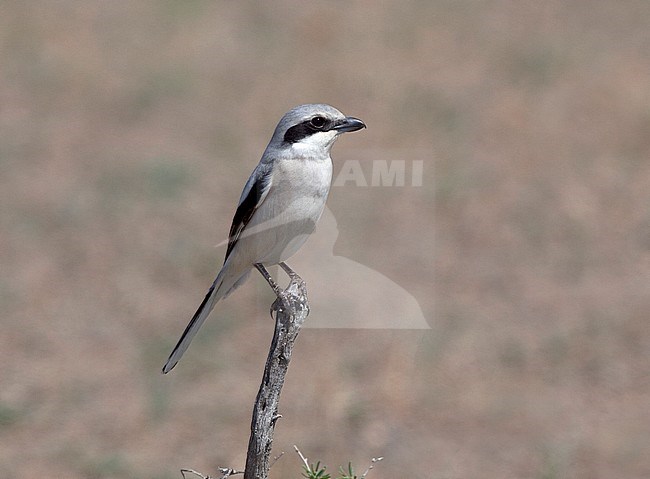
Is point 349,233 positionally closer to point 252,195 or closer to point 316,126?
point 252,195

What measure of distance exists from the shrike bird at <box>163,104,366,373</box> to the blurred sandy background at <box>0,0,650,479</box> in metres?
2.76

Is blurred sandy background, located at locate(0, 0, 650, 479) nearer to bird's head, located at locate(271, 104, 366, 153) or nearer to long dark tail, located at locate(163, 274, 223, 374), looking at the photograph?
long dark tail, located at locate(163, 274, 223, 374)

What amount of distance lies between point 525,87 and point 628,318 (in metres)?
5.19

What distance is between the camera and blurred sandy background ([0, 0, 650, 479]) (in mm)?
7574

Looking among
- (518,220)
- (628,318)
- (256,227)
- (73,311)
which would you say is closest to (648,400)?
(628,318)

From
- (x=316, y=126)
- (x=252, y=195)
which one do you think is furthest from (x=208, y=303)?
(x=316, y=126)

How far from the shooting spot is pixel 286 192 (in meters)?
4.49

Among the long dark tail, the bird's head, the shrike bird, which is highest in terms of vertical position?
the bird's head

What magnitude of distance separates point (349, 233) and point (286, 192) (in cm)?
583

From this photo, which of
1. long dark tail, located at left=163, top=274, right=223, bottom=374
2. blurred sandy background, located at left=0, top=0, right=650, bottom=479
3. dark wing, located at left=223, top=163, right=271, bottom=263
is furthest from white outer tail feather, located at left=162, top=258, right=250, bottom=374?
blurred sandy background, located at left=0, top=0, right=650, bottom=479

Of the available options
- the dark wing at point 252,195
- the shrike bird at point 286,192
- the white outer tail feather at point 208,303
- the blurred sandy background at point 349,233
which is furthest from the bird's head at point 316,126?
the blurred sandy background at point 349,233

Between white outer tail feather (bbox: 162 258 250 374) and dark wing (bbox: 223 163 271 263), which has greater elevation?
dark wing (bbox: 223 163 271 263)

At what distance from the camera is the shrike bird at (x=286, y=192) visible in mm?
4434

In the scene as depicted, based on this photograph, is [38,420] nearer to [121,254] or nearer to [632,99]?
[121,254]
